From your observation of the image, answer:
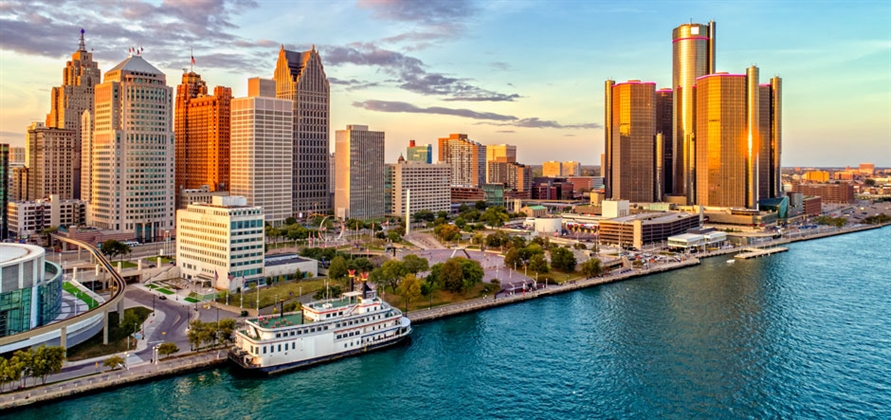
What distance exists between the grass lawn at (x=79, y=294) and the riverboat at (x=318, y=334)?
1930cm

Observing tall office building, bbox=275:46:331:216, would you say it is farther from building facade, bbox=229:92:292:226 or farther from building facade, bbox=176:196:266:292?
building facade, bbox=176:196:266:292

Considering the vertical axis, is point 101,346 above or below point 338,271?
below

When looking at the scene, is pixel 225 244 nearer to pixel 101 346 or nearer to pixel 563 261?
pixel 101 346

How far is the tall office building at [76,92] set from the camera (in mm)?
155375

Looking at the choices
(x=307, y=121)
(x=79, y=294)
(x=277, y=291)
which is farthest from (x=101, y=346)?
(x=307, y=121)

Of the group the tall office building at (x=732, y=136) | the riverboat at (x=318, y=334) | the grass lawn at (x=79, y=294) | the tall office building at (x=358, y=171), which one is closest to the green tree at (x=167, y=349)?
the riverboat at (x=318, y=334)

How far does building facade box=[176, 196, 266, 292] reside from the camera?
80.9 meters

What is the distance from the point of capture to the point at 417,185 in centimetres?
18662

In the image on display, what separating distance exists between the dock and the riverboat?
8949 cm

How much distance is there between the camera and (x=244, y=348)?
5544 centimetres

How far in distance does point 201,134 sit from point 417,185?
205 feet

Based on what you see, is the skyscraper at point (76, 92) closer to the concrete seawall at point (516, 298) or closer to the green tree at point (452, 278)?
the green tree at point (452, 278)

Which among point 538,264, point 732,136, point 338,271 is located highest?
point 732,136

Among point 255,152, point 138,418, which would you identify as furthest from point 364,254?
point 138,418
